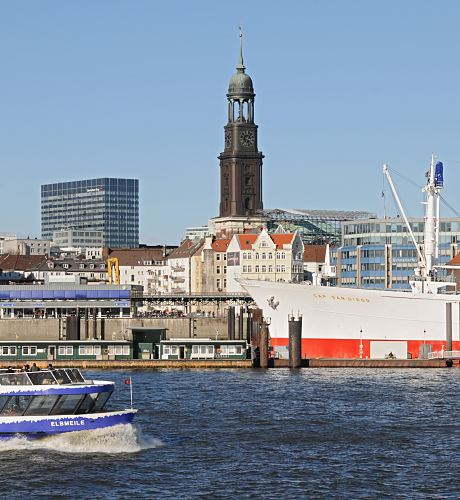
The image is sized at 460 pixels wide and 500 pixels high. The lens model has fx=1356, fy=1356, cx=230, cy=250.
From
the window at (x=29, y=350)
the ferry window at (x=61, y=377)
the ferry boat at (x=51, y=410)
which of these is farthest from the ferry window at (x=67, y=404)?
the window at (x=29, y=350)

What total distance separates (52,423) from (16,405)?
2069 millimetres

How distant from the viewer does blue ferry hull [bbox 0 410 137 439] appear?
219ft

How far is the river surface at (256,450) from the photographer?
5978cm

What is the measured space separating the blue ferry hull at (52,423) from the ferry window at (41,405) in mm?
534

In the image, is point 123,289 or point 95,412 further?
point 123,289

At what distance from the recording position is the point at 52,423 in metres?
66.8

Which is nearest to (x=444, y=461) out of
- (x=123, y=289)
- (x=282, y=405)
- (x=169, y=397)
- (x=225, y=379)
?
(x=282, y=405)

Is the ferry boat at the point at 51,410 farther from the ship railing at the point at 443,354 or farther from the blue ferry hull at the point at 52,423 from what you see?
the ship railing at the point at 443,354

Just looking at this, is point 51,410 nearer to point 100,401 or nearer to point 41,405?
point 41,405

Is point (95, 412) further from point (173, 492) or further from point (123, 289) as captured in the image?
point (123, 289)

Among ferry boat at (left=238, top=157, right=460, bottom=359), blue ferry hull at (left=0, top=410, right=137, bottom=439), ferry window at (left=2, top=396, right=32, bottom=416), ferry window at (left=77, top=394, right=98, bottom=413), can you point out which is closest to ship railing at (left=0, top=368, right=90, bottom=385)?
ferry window at (left=2, top=396, right=32, bottom=416)

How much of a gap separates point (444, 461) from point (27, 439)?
67.3ft

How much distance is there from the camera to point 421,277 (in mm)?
144500

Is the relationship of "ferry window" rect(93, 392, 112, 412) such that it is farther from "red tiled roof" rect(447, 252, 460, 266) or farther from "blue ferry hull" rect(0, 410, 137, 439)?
"red tiled roof" rect(447, 252, 460, 266)
